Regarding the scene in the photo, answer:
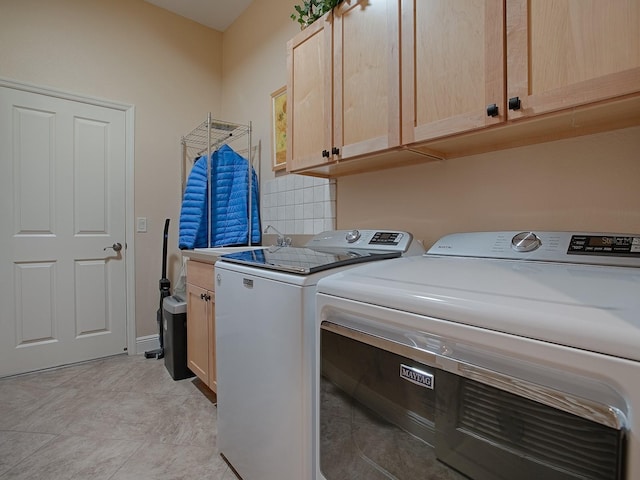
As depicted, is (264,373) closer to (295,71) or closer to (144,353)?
(295,71)

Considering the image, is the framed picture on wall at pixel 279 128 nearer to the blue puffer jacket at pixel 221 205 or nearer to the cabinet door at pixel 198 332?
the blue puffer jacket at pixel 221 205

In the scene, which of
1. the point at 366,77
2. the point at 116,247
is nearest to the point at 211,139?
the point at 116,247

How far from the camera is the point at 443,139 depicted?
1.14 metres

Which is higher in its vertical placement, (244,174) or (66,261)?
(244,174)

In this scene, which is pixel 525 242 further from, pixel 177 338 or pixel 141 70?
pixel 141 70

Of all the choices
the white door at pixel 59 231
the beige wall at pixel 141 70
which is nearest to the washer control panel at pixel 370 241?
the beige wall at pixel 141 70

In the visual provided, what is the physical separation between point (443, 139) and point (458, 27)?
0.34 metres

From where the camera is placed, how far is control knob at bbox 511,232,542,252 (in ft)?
3.42

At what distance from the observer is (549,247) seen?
101 cm

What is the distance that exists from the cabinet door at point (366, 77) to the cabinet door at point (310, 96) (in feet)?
0.18

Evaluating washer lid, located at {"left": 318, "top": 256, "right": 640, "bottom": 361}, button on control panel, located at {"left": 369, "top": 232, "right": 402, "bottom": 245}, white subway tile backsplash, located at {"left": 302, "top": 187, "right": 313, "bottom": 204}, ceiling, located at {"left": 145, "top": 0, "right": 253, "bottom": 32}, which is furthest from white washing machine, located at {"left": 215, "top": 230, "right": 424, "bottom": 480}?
ceiling, located at {"left": 145, "top": 0, "right": 253, "bottom": 32}

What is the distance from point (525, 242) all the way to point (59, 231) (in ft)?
9.81

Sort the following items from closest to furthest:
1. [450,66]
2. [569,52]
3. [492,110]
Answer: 1. [569,52]
2. [492,110]
3. [450,66]

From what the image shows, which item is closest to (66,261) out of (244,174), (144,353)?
(144,353)
